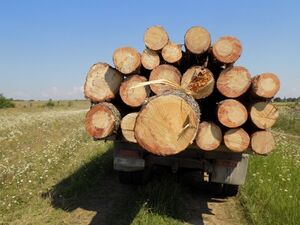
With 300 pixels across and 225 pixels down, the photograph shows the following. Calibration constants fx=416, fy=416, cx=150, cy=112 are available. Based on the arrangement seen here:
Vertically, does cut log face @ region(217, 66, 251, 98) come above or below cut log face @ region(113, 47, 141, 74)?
below

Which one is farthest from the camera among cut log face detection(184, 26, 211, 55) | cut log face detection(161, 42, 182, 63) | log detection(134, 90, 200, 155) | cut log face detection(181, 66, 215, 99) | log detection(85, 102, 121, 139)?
cut log face detection(161, 42, 182, 63)

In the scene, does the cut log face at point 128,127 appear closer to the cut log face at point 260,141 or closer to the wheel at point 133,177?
the cut log face at point 260,141

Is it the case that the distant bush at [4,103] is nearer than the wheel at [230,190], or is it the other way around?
the wheel at [230,190]

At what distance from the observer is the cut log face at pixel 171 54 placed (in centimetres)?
528

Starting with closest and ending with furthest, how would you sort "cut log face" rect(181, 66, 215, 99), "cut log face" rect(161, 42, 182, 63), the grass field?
"cut log face" rect(181, 66, 215, 99)
"cut log face" rect(161, 42, 182, 63)
the grass field

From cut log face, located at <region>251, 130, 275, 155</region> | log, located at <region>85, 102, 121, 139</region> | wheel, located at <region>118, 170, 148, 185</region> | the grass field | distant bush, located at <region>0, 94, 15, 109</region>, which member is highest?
log, located at <region>85, 102, 121, 139</region>

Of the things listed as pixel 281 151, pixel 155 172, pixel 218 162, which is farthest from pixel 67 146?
pixel 218 162

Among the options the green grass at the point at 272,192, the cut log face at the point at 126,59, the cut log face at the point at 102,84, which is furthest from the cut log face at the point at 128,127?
the green grass at the point at 272,192

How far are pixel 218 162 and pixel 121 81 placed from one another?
186 centimetres

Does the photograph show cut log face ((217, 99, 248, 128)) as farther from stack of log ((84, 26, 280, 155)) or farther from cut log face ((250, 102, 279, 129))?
cut log face ((250, 102, 279, 129))

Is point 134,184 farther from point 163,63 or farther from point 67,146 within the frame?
point 67,146

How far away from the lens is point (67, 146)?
11.8 metres

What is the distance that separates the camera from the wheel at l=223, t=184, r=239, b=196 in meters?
6.86

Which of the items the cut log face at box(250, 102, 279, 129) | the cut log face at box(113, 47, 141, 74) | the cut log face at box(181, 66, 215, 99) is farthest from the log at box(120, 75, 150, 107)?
the cut log face at box(250, 102, 279, 129)
